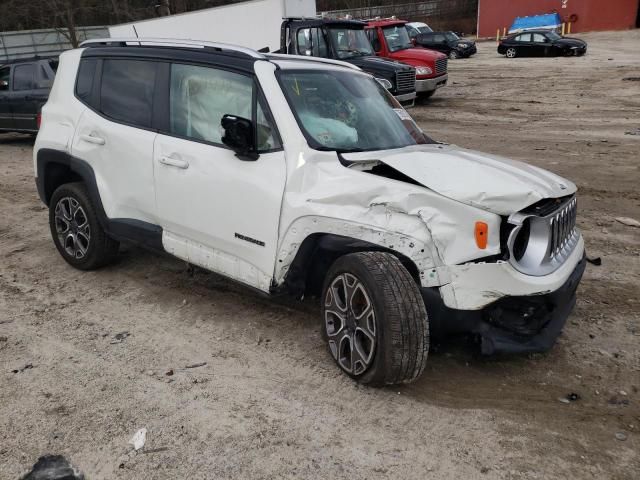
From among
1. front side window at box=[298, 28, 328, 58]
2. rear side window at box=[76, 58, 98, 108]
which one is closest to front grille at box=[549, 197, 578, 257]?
rear side window at box=[76, 58, 98, 108]

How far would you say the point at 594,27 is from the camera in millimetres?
41500

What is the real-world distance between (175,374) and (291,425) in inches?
36.0

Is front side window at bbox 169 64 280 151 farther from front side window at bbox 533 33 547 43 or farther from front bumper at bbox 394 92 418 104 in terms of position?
front side window at bbox 533 33 547 43

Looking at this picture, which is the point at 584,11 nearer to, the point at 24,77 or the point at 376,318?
the point at 24,77

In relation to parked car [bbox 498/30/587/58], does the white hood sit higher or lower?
higher

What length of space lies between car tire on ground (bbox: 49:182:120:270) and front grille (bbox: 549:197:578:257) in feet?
11.8

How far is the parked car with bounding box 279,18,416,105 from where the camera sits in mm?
12992

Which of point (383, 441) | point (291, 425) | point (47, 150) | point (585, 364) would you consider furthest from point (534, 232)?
point (47, 150)

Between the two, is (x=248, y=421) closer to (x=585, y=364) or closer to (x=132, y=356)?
(x=132, y=356)

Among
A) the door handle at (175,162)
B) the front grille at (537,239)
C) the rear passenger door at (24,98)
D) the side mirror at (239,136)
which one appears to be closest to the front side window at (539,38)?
the rear passenger door at (24,98)

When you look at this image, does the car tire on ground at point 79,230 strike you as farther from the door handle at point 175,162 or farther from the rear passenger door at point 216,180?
the door handle at point 175,162

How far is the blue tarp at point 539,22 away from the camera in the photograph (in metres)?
41.0

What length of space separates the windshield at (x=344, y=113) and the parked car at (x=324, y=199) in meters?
0.02

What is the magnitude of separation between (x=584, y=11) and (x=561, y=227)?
45.0 meters
